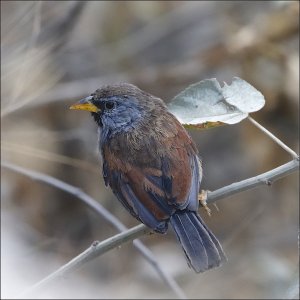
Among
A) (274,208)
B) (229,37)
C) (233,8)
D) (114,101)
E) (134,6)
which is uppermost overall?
(134,6)

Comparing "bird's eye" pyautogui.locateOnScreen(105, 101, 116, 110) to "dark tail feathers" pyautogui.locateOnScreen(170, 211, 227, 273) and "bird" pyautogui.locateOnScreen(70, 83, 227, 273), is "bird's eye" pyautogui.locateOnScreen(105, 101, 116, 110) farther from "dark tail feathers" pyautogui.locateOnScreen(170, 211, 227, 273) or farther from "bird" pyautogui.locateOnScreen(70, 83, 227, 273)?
"dark tail feathers" pyautogui.locateOnScreen(170, 211, 227, 273)

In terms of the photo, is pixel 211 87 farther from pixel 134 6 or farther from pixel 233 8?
pixel 134 6

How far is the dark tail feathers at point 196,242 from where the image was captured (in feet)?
11.2

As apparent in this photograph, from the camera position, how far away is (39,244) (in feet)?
20.4

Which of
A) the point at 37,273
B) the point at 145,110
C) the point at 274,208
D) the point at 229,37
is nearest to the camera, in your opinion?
Result: the point at 145,110

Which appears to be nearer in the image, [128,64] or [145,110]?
[145,110]

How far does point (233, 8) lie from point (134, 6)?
3.55 feet

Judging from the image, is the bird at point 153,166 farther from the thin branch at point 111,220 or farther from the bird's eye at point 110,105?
the thin branch at point 111,220

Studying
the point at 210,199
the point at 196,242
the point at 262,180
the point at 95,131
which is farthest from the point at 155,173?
the point at 95,131

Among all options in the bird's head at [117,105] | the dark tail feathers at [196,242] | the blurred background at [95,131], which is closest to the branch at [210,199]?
the dark tail feathers at [196,242]

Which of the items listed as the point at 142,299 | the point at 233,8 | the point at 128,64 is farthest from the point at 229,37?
the point at 142,299

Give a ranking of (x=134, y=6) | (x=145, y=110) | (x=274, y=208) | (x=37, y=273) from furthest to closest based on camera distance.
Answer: (x=134, y=6)
(x=274, y=208)
(x=37, y=273)
(x=145, y=110)

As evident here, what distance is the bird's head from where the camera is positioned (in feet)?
14.2

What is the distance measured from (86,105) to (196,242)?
1.19 metres
